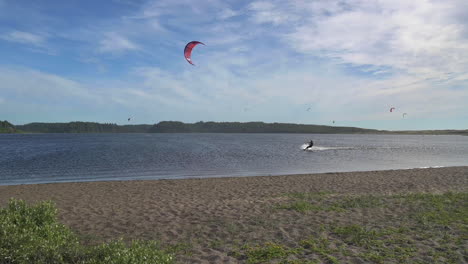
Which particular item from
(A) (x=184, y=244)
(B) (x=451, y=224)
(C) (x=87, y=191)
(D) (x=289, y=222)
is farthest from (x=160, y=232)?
(C) (x=87, y=191)

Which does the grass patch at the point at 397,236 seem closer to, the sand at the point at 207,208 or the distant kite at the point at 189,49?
the sand at the point at 207,208

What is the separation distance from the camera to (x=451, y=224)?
8.78 metres

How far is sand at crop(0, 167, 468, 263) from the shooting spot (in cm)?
820

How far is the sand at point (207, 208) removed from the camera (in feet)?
26.9

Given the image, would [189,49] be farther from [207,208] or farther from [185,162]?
[185,162]

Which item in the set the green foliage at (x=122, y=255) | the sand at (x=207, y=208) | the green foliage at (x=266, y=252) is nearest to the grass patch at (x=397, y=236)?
the green foliage at (x=266, y=252)

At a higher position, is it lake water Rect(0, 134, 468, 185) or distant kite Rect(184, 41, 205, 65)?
distant kite Rect(184, 41, 205, 65)

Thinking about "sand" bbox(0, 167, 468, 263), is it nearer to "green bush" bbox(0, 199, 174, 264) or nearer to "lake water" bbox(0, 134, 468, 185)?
"green bush" bbox(0, 199, 174, 264)

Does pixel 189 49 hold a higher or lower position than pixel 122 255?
higher

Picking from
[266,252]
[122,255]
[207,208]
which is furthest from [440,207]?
[122,255]

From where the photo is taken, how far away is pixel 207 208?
37.7 feet

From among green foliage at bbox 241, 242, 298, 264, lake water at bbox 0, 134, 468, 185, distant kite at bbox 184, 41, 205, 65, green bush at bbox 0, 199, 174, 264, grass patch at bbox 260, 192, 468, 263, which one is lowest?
lake water at bbox 0, 134, 468, 185

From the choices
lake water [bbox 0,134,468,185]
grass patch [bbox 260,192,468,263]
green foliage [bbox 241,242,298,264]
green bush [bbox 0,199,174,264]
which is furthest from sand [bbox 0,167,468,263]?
lake water [bbox 0,134,468,185]

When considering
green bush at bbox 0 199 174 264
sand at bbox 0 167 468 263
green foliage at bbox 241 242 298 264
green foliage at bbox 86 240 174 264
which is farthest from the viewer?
sand at bbox 0 167 468 263
